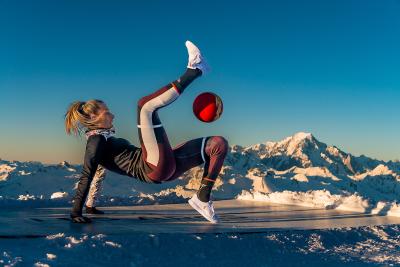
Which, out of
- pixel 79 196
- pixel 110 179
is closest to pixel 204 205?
pixel 79 196

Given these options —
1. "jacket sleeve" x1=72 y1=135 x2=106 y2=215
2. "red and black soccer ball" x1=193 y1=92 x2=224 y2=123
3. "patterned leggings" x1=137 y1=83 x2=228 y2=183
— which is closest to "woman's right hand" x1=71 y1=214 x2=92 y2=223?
"jacket sleeve" x1=72 y1=135 x2=106 y2=215

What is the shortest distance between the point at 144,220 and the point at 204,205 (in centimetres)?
111

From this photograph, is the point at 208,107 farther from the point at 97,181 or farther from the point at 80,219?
the point at 97,181

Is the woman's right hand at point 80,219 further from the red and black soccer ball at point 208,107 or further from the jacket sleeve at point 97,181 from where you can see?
the red and black soccer ball at point 208,107

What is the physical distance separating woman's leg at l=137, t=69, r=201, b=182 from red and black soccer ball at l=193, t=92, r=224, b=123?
0.33 meters

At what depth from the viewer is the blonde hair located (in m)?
5.47

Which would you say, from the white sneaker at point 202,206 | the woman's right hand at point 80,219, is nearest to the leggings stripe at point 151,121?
the white sneaker at point 202,206

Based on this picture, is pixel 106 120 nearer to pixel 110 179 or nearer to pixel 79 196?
pixel 79 196

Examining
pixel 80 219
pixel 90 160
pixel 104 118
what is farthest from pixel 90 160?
pixel 80 219

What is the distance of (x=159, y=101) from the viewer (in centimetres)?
485

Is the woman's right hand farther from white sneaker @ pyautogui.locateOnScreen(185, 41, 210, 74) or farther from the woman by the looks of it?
white sneaker @ pyautogui.locateOnScreen(185, 41, 210, 74)

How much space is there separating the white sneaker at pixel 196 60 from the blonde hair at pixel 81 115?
4.36ft

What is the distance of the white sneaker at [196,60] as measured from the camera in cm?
495

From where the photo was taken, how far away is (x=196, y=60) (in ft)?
16.3
